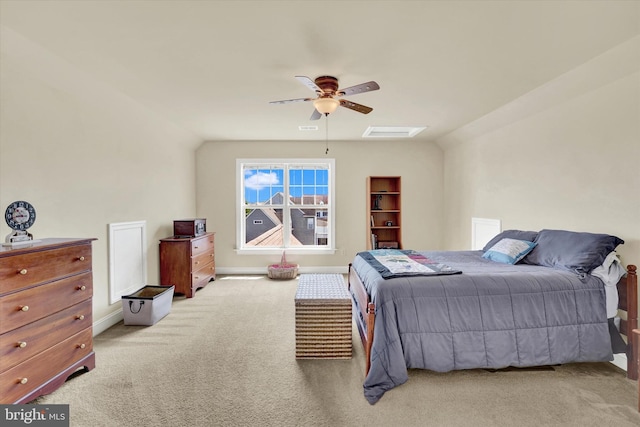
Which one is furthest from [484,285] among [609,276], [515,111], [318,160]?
[318,160]

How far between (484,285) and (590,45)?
1.92 metres

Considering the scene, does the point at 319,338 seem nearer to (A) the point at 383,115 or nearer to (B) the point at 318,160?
(A) the point at 383,115

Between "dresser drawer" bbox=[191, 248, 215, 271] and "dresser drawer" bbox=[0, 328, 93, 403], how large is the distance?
2.01m

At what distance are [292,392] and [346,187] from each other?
410 cm

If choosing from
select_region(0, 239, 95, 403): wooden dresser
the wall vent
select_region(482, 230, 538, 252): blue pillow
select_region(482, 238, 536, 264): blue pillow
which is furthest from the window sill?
select_region(0, 239, 95, 403): wooden dresser

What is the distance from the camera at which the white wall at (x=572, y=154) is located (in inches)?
97.6

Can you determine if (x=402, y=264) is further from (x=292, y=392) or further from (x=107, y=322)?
(x=107, y=322)

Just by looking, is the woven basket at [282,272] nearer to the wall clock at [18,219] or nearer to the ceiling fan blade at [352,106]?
the ceiling fan blade at [352,106]

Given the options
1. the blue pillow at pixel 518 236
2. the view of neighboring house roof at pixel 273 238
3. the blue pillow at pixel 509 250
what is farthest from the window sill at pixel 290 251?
the blue pillow at pixel 509 250

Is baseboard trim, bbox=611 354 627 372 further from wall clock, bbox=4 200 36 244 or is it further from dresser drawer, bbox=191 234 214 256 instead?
dresser drawer, bbox=191 234 214 256

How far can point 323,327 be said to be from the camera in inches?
106

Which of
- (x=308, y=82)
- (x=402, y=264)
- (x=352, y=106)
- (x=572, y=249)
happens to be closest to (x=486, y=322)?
(x=402, y=264)

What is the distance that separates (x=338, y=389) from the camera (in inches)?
88.4

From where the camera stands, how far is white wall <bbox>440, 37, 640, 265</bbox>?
248cm
